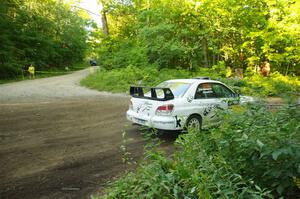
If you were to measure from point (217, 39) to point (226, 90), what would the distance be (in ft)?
39.6

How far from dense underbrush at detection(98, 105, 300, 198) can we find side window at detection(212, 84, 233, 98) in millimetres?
3784

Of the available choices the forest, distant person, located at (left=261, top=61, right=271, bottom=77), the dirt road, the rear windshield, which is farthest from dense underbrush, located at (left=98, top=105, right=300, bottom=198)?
the forest

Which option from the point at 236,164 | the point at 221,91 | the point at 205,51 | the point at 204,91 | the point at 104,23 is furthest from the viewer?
the point at 104,23

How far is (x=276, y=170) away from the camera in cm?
241

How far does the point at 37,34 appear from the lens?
29.1 metres

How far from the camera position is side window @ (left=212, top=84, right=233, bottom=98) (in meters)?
7.33

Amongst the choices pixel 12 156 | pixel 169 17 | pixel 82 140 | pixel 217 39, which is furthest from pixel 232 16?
pixel 12 156

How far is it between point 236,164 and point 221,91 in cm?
487

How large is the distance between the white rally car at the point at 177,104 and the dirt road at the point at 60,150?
738 mm

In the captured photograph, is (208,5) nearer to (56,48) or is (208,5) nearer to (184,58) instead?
(184,58)

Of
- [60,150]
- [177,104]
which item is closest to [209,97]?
[177,104]

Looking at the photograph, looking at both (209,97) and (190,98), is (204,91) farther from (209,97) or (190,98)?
(190,98)

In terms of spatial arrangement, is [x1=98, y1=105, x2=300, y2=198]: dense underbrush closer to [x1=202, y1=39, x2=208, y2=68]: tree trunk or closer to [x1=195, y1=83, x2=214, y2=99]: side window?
[x1=195, y1=83, x2=214, y2=99]: side window

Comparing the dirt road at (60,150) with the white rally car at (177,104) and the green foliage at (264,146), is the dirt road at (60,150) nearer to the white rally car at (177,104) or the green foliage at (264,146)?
the white rally car at (177,104)
